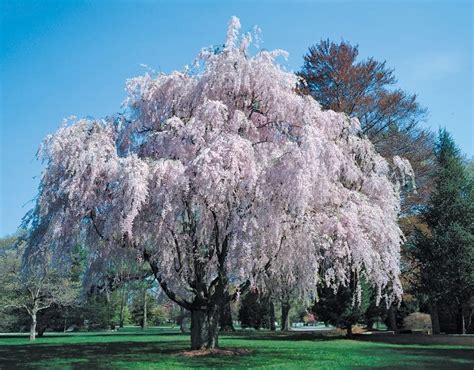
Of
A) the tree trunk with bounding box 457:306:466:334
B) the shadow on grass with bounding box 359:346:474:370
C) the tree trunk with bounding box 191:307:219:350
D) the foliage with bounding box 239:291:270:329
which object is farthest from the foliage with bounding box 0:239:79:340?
the tree trunk with bounding box 457:306:466:334

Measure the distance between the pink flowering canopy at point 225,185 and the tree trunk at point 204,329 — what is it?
35.8 inches

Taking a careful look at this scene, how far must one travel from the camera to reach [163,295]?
1748cm

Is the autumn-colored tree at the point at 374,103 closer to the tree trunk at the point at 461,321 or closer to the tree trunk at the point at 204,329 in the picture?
the tree trunk at the point at 461,321

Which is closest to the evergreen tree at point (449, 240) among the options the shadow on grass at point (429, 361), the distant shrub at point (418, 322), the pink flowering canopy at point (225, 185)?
the distant shrub at point (418, 322)

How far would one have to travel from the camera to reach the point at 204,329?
16.5m

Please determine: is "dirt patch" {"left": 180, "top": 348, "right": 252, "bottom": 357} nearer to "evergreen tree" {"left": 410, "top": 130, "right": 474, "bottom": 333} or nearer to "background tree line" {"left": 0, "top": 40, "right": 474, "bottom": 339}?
"background tree line" {"left": 0, "top": 40, "right": 474, "bottom": 339}

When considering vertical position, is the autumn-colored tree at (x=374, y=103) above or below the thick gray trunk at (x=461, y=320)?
above

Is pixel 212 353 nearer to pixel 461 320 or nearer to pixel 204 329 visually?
pixel 204 329

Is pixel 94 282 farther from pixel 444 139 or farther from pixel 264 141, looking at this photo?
pixel 444 139

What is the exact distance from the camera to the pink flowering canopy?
1252cm

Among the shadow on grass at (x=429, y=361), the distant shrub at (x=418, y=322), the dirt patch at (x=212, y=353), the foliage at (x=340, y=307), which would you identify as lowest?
the shadow on grass at (x=429, y=361)

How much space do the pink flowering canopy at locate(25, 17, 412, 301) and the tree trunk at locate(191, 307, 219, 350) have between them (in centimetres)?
91

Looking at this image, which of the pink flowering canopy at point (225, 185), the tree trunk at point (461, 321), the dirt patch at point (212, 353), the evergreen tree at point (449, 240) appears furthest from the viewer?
the tree trunk at point (461, 321)

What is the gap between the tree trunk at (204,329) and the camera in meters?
16.3
